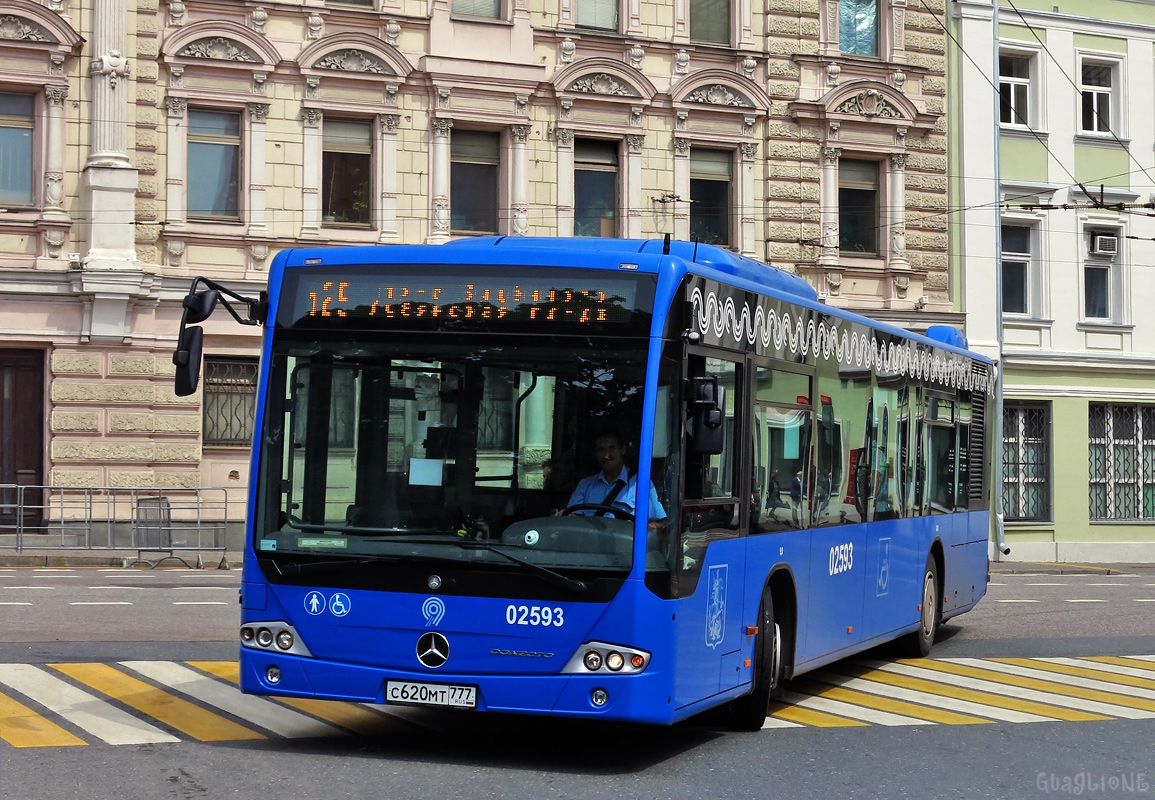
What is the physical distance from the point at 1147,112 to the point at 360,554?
98.2 ft

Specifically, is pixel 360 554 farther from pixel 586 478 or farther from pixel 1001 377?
pixel 1001 377

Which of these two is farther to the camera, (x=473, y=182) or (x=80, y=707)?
(x=473, y=182)

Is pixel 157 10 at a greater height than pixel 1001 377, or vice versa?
pixel 157 10

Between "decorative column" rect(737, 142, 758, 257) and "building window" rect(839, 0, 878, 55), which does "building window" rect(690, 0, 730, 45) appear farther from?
"building window" rect(839, 0, 878, 55)

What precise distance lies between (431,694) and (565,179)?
21.4 meters

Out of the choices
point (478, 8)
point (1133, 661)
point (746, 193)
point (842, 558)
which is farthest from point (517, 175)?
point (842, 558)

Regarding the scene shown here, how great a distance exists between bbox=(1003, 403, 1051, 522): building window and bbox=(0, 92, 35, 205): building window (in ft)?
A: 62.7

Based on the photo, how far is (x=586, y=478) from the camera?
8680 mm

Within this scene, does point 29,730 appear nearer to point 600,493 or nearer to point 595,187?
point 600,493

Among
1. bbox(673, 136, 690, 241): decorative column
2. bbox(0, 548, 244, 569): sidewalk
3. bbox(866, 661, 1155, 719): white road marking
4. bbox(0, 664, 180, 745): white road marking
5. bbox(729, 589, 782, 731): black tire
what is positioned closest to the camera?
bbox(0, 664, 180, 745): white road marking

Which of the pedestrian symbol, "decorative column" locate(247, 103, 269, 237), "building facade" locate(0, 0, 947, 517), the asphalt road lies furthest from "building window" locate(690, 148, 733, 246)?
the pedestrian symbol

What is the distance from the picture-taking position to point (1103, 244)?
34281mm

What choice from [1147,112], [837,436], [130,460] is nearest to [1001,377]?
[1147,112]

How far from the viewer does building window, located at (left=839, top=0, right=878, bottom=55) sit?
32.4 metres
